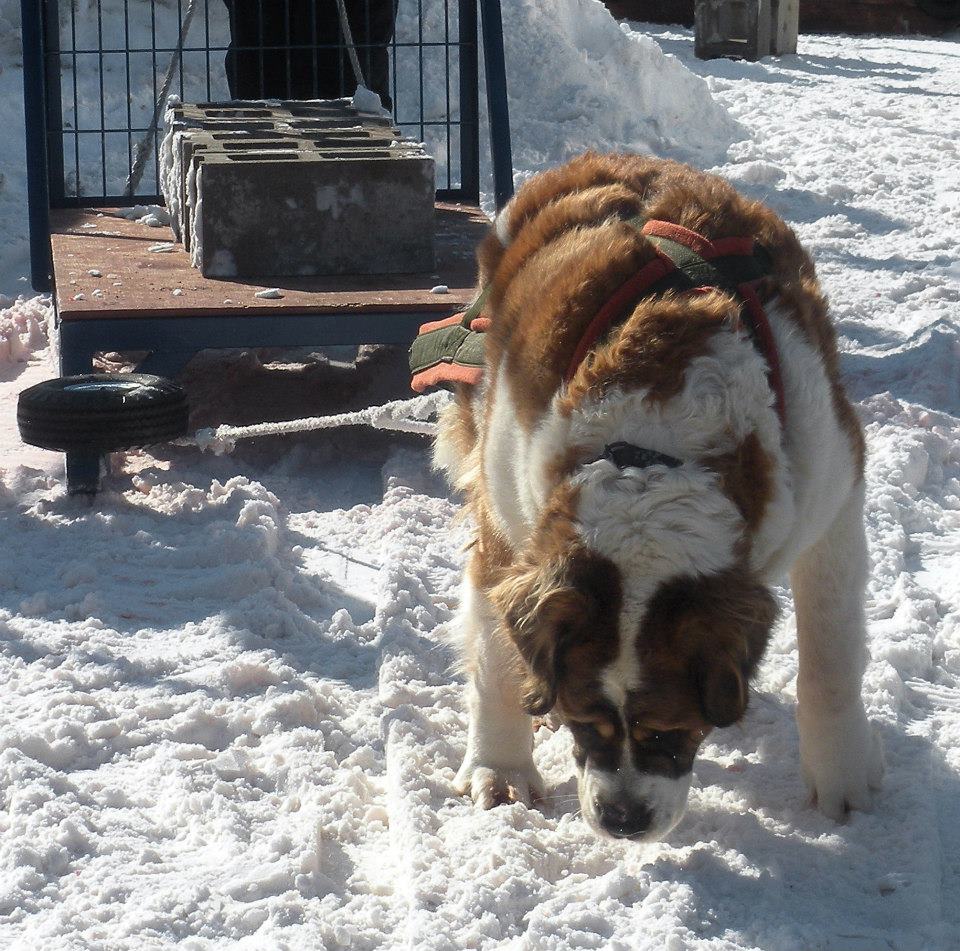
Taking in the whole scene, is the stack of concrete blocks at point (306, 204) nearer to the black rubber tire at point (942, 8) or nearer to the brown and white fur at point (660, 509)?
the brown and white fur at point (660, 509)

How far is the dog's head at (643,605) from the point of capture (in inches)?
88.1

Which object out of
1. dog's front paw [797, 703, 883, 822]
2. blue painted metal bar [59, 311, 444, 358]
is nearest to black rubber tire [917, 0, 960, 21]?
blue painted metal bar [59, 311, 444, 358]

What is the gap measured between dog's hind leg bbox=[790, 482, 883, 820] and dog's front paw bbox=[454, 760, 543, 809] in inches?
23.2

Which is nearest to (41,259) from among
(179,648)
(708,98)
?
(179,648)

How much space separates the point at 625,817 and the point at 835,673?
740mm

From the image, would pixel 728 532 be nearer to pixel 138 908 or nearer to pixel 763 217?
pixel 763 217

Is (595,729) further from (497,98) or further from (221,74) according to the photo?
(221,74)

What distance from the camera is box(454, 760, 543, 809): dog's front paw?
9.91 ft

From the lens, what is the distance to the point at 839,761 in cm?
295

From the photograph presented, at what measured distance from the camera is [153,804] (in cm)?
300

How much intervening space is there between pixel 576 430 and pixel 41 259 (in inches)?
176

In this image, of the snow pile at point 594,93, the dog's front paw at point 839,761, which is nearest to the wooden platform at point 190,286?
the dog's front paw at point 839,761

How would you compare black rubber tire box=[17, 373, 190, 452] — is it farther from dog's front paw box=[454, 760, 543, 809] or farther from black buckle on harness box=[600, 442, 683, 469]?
black buckle on harness box=[600, 442, 683, 469]

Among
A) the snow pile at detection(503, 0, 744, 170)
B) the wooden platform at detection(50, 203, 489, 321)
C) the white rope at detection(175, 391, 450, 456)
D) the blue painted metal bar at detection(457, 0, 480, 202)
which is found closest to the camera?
the white rope at detection(175, 391, 450, 456)
